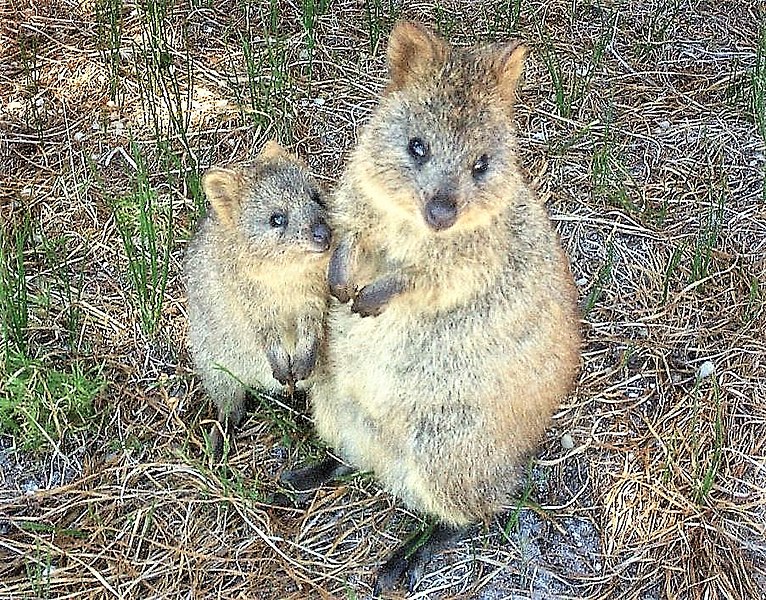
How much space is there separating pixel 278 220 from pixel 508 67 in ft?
3.17

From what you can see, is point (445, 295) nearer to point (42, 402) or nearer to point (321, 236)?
point (321, 236)

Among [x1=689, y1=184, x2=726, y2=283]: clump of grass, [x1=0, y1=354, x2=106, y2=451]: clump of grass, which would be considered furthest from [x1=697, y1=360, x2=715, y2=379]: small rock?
[x1=0, y1=354, x2=106, y2=451]: clump of grass

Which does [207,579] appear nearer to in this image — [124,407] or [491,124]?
[124,407]

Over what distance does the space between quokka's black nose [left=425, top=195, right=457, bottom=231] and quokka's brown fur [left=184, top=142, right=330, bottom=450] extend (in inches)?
22.8

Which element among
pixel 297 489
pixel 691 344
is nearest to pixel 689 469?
pixel 691 344

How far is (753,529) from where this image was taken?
3.65m

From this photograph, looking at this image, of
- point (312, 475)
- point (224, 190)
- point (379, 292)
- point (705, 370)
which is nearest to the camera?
point (379, 292)

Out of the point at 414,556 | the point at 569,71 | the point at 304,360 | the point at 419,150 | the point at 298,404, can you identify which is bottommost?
the point at 414,556

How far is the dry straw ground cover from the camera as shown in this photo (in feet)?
11.6

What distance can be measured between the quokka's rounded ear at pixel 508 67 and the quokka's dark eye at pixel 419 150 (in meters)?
0.31

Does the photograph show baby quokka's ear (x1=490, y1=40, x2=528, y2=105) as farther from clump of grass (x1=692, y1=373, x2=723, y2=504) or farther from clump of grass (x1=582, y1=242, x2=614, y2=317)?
clump of grass (x1=692, y1=373, x2=723, y2=504)

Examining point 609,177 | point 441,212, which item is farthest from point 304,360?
point 609,177

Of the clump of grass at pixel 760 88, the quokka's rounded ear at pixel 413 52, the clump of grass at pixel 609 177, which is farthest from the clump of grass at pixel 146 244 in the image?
the clump of grass at pixel 760 88

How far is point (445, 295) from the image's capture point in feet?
10.4
